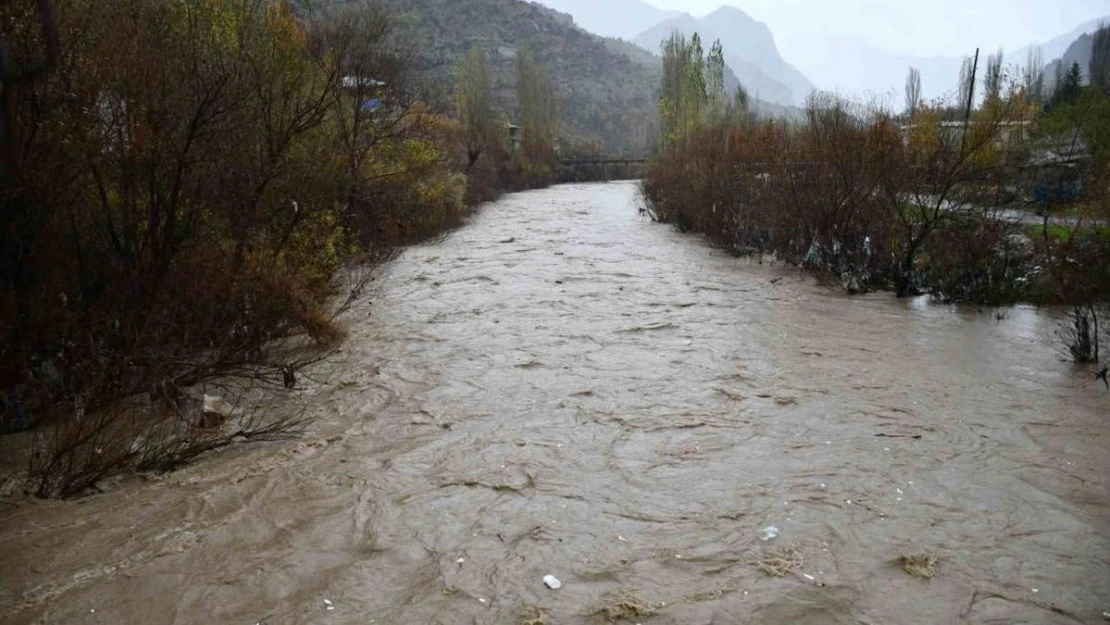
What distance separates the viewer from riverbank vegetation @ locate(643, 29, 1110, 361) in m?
11.7

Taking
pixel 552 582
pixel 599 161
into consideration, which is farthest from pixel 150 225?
pixel 599 161

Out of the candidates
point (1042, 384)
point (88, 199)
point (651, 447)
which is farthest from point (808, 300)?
point (88, 199)

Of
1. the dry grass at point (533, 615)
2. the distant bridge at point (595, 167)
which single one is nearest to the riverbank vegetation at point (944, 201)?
the dry grass at point (533, 615)

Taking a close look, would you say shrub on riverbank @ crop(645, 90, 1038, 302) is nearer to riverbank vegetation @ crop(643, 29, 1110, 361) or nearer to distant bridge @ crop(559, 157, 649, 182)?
riverbank vegetation @ crop(643, 29, 1110, 361)

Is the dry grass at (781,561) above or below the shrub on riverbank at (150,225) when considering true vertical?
below

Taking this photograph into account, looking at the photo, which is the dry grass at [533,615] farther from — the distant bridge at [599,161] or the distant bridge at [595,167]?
the distant bridge at [599,161]

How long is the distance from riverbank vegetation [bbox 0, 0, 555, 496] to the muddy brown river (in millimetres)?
784

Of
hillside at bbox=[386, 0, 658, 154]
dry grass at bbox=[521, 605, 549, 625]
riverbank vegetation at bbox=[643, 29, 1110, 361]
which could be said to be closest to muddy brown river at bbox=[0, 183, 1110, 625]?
dry grass at bbox=[521, 605, 549, 625]

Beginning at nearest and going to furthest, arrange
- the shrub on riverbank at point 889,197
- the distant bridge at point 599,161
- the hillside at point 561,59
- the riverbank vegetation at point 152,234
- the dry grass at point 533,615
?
the dry grass at point 533,615 < the riverbank vegetation at point 152,234 < the shrub on riverbank at point 889,197 < the distant bridge at point 599,161 < the hillside at point 561,59

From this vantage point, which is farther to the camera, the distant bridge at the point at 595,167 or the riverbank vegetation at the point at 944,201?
the distant bridge at the point at 595,167

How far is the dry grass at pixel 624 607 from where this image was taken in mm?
4566

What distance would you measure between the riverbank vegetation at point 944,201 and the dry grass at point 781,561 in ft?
23.8

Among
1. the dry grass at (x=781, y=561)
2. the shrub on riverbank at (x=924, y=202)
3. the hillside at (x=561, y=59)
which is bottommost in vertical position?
the dry grass at (x=781, y=561)

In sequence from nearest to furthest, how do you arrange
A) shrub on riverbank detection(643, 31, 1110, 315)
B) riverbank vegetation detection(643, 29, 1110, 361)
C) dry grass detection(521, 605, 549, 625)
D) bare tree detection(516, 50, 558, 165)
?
dry grass detection(521, 605, 549, 625) → riverbank vegetation detection(643, 29, 1110, 361) → shrub on riverbank detection(643, 31, 1110, 315) → bare tree detection(516, 50, 558, 165)
